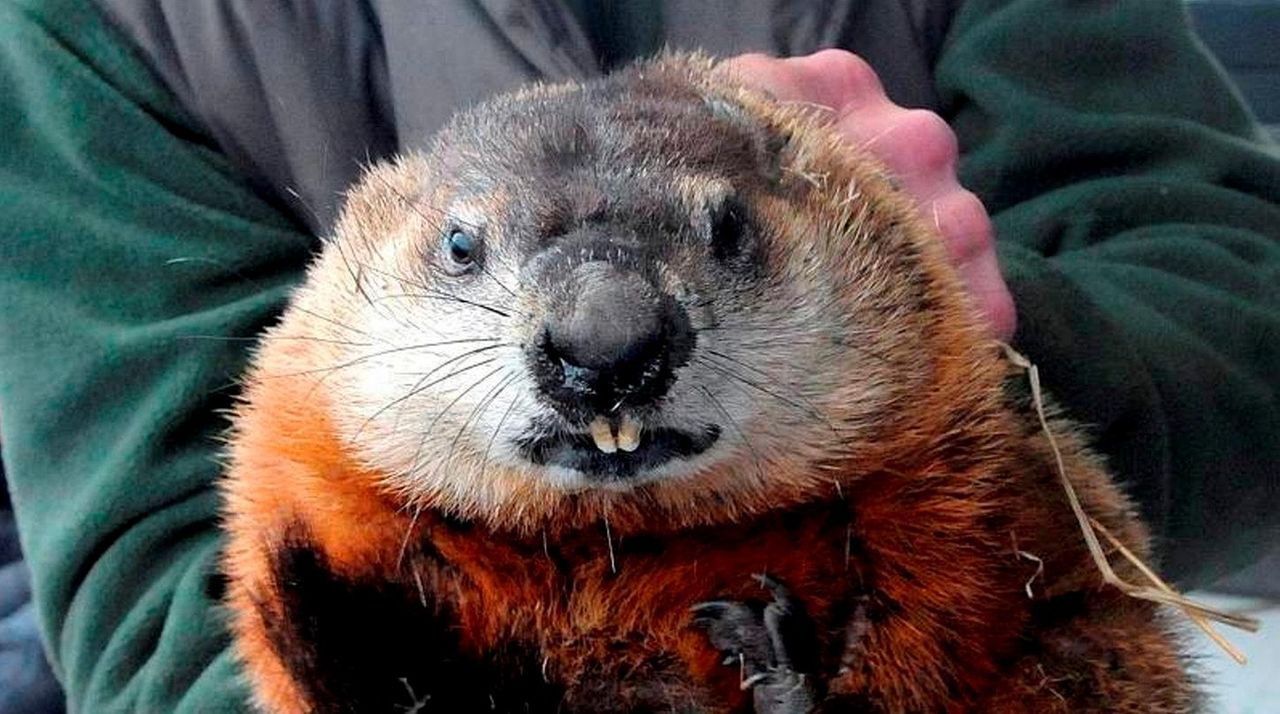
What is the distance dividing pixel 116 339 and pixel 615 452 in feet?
2.53

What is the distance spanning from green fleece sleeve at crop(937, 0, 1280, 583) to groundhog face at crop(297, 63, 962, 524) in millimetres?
552

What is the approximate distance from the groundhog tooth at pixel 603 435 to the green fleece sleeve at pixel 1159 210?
2.92 ft

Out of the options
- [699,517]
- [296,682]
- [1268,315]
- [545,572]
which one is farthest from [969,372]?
[1268,315]

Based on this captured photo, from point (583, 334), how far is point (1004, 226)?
4.19ft

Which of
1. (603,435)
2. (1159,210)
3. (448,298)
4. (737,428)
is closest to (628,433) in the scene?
(603,435)

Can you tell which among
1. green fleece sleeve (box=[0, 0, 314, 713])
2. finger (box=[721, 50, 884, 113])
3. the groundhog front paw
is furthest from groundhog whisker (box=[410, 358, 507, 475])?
finger (box=[721, 50, 884, 113])

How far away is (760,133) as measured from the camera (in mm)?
1244

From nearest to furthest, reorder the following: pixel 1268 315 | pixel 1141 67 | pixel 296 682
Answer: pixel 296 682 < pixel 1268 315 < pixel 1141 67

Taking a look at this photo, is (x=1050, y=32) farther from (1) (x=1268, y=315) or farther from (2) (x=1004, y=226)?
(1) (x=1268, y=315)

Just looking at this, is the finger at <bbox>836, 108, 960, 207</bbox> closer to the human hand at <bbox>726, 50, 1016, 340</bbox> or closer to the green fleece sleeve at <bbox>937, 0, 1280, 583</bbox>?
the human hand at <bbox>726, 50, 1016, 340</bbox>

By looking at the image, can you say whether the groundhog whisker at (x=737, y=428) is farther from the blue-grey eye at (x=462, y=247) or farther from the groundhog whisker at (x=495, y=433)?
A: the blue-grey eye at (x=462, y=247)

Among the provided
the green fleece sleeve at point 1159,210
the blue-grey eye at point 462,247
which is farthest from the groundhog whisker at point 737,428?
the green fleece sleeve at point 1159,210

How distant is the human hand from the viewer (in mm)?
1431

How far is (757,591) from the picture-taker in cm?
98
